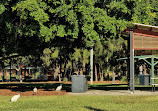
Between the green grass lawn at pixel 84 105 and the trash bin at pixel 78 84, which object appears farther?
the trash bin at pixel 78 84

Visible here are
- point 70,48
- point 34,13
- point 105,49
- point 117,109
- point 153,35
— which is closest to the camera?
point 117,109

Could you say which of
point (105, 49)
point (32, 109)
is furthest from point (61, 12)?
point (105, 49)

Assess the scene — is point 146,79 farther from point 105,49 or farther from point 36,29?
point 105,49

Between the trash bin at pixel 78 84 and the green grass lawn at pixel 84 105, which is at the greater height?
the trash bin at pixel 78 84

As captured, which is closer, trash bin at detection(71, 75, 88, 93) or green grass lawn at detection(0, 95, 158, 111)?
green grass lawn at detection(0, 95, 158, 111)

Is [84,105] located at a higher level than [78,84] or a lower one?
lower

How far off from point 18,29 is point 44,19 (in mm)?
2735

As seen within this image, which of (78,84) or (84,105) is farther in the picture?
(78,84)

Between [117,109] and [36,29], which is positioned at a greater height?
[36,29]

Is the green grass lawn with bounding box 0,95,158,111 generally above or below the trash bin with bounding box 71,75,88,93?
below

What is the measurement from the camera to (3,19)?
23.8 metres

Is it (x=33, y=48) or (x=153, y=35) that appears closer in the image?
(x=153, y=35)

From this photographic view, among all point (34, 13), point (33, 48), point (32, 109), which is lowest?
point (32, 109)

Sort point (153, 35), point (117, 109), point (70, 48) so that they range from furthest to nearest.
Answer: point (70, 48), point (153, 35), point (117, 109)
